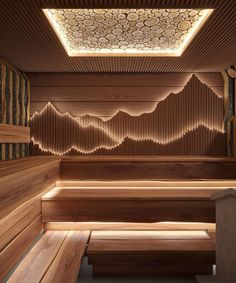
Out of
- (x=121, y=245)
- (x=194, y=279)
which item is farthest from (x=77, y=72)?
(x=194, y=279)

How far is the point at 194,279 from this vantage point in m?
2.20

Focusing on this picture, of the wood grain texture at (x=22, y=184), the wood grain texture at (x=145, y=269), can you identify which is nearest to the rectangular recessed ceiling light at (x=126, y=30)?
the wood grain texture at (x=22, y=184)

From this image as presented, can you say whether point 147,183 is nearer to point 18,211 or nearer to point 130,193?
point 130,193

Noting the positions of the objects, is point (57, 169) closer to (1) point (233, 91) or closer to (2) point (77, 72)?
(2) point (77, 72)

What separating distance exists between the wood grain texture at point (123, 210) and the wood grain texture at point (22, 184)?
26 cm

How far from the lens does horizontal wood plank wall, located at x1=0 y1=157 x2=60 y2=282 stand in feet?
5.82

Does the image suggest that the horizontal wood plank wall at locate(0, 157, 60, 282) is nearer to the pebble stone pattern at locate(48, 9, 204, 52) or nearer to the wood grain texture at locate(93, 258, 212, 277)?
the wood grain texture at locate(93, 258, 212, 277)

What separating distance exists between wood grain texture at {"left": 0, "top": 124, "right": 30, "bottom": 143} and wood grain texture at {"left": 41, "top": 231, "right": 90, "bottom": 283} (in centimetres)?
153

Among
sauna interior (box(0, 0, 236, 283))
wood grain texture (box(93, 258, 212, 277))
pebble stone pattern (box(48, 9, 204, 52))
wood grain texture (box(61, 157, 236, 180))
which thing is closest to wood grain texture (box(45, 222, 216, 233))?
sauna interior (box(0, 0, 236, 283))

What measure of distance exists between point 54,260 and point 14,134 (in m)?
2.13

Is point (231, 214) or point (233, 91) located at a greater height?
point (233, 91)

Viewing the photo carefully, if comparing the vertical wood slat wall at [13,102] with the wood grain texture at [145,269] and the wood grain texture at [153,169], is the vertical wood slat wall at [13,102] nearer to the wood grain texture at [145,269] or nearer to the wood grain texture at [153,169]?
the wood grain texture at [153,169]

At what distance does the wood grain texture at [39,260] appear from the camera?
1.82 meters

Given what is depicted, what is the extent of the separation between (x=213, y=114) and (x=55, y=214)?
2888mm
